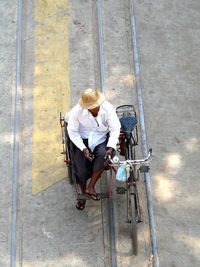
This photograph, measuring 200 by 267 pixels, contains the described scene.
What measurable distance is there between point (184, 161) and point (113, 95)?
4.54 feet

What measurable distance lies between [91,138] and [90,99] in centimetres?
55

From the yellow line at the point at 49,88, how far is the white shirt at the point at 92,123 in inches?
36.6

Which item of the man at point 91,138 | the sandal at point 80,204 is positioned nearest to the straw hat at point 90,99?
the man at point 91,138

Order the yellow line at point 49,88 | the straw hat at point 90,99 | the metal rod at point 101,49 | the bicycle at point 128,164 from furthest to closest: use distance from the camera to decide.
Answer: the metal rod at point 101,49 < the yellow line at point 49,88 < the bicycle at point 128,164 < the straw hat at point 90,99

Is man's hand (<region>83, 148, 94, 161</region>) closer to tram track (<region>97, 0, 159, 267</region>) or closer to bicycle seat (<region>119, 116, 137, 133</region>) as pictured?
bicycle seat (<region>119, 116, 137, 133</region>)

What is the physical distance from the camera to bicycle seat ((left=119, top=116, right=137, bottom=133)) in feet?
20.8

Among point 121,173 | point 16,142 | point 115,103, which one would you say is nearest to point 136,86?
point 115,103

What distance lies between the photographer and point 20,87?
7.70 m

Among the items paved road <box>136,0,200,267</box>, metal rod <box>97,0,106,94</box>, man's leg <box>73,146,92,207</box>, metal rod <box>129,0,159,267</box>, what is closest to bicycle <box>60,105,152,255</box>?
man's leg <box>73,146,92,207</box>

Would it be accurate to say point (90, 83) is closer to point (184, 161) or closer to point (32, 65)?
point (32, 65)

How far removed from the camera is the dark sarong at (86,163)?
613cm

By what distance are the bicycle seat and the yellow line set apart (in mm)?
1093

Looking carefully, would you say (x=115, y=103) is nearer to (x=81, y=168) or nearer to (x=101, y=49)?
(x=101, y=49)

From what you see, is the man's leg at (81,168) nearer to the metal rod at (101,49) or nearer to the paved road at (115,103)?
the paved road at (115,103)
